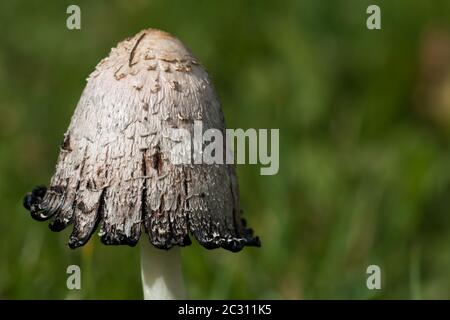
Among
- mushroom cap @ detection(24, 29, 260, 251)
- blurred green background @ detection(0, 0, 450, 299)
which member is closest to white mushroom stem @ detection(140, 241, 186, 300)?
mushroom cap @ detection(24, 29, 260, 251)

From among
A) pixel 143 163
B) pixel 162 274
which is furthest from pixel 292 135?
pixel 143 163

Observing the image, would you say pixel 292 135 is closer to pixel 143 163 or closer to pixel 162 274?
pixel 162 274

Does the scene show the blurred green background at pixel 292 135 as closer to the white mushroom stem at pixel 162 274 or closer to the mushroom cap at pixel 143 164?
the white mushroom stem at pixel 162 274

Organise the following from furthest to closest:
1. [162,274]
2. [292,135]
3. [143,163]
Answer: [292,135] < [162,274] < [143,163]
